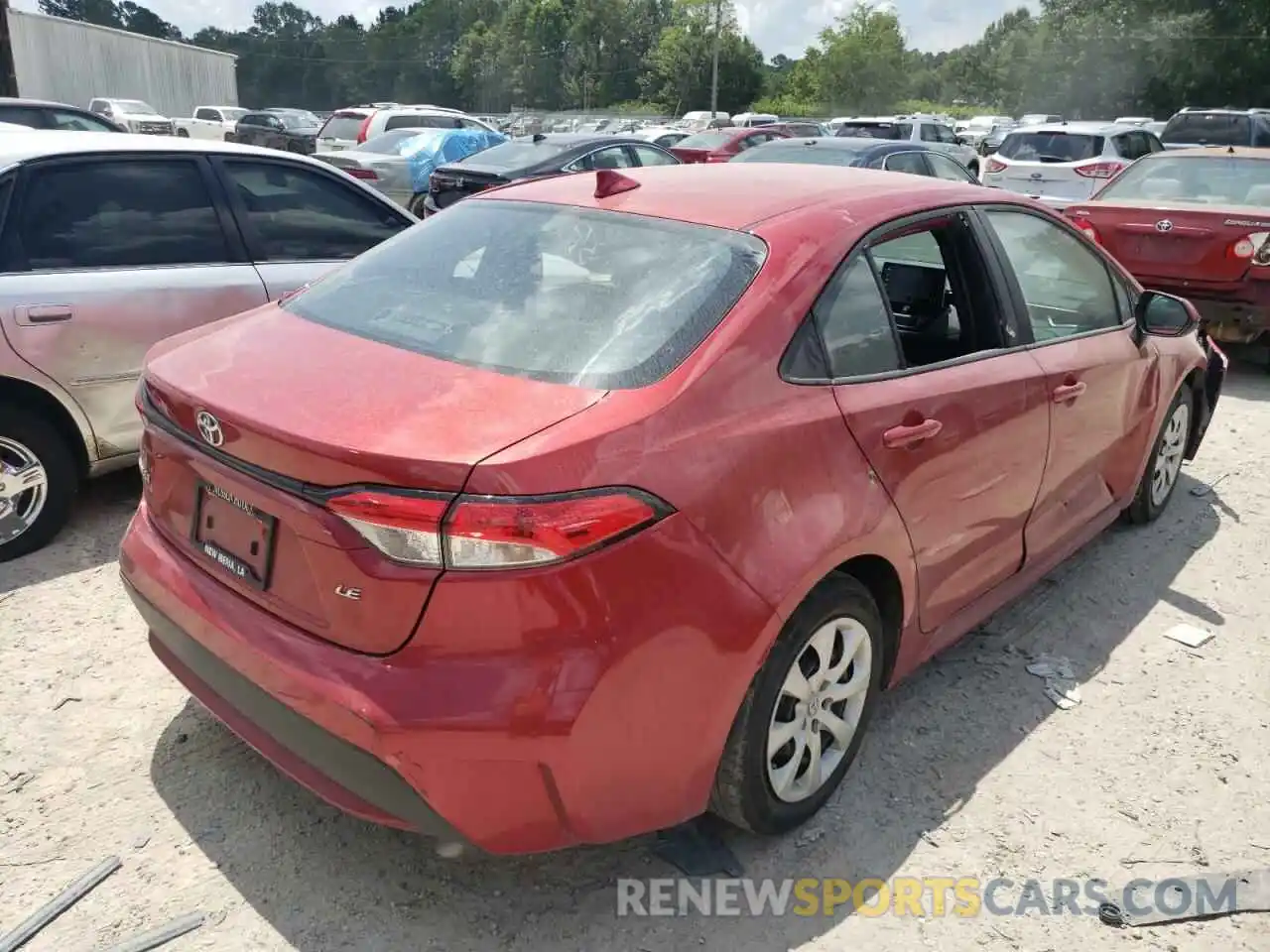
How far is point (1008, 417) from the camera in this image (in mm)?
3084

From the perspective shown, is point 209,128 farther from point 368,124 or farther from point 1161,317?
point 1161,317

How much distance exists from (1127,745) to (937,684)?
1.97ft

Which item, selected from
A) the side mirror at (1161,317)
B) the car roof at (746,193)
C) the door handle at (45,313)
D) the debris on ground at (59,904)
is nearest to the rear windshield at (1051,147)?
the side mirror at (1161,317)

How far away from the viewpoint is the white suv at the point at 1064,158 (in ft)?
43.3

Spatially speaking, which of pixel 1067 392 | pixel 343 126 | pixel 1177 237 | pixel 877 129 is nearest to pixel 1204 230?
pixel 1177 237

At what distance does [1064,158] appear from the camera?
13773 mm

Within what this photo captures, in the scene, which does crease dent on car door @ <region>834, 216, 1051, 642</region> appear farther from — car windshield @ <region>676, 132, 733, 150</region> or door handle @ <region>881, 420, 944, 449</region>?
car windshield @ <region>676, 132, 733, 150</region>

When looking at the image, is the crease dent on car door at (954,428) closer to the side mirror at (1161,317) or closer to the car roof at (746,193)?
the car roof at (746,193)

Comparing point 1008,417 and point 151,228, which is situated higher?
point 151,228

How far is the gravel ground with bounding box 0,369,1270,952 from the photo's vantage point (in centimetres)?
237

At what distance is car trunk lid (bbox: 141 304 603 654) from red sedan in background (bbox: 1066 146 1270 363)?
6.58 meters

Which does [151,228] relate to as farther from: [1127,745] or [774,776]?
[1127,745]

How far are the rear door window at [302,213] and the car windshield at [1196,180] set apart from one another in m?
6.08

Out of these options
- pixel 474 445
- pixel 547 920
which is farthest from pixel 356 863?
pixel 474 445
